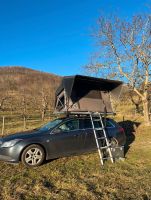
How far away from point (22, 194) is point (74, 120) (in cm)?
469

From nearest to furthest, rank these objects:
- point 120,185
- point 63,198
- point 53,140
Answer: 1. point 63,198
2. point 120,185
3. point 53,140

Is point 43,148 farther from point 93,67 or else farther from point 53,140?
point 93,67

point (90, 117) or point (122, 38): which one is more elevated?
point (122, 38)

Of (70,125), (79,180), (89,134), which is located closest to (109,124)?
(89,134)

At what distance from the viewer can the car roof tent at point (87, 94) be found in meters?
10.8

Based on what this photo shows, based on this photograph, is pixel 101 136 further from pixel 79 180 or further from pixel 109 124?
pixel 79 180

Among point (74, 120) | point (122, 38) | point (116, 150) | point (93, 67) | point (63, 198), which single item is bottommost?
point (63, 198)

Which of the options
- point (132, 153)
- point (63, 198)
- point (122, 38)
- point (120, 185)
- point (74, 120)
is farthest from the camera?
point (122, 38)

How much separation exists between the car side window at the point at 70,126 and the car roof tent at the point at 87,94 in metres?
0.67

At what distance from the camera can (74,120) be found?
10422 mm

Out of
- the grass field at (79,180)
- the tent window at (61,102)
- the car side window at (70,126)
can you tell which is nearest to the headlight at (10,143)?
the grass field at (79,180)

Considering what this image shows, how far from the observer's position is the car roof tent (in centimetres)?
1080

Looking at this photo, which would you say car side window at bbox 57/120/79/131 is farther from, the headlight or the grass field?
the headlight

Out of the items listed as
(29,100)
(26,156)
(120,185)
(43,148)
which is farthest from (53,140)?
(29,100)
